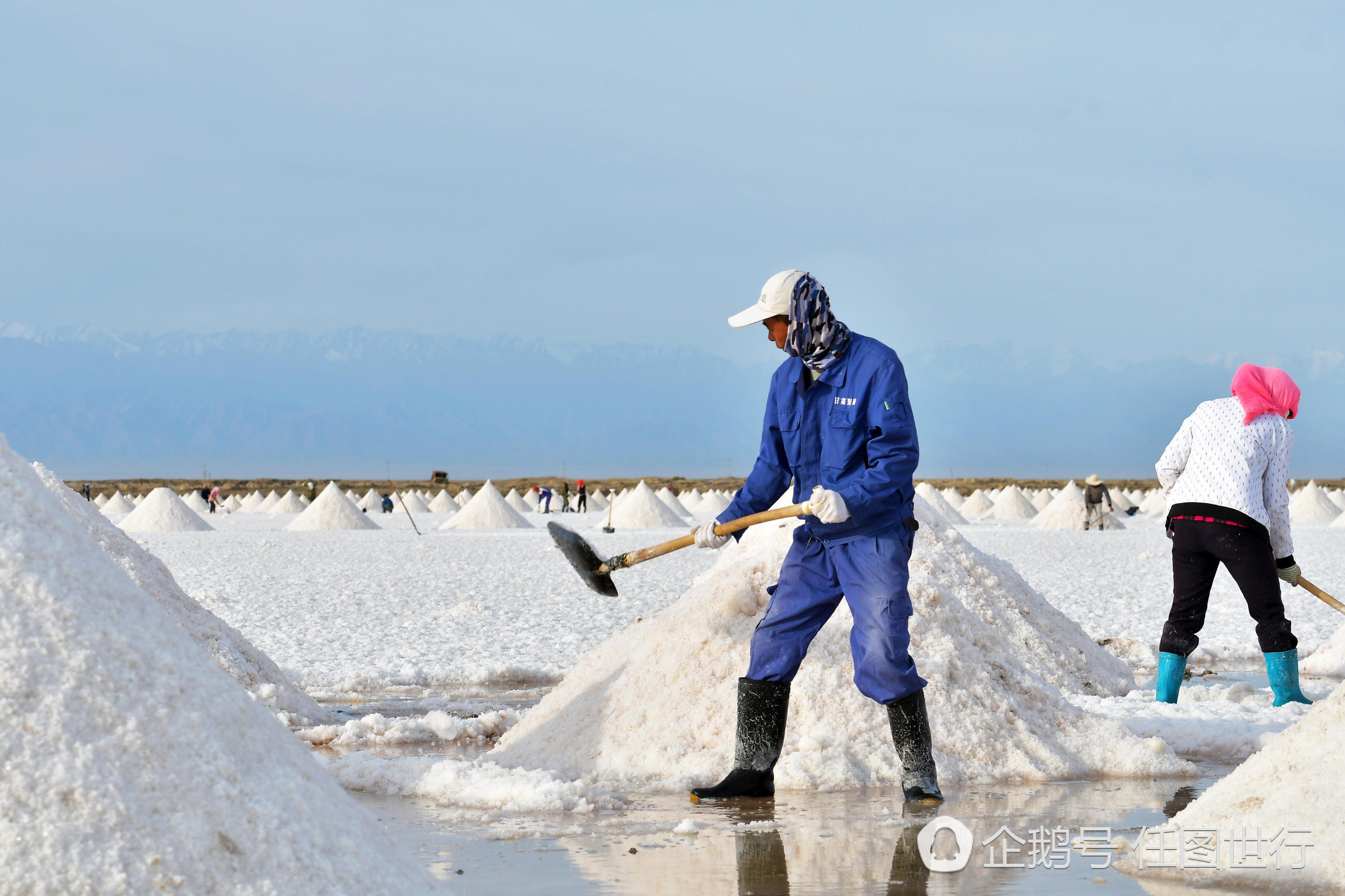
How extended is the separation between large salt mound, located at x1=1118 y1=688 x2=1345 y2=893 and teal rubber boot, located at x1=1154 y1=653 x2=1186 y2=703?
2.43 m

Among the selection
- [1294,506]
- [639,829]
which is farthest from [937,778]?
[1294,506]

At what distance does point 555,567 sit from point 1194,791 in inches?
447

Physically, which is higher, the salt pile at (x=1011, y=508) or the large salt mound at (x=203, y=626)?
the large salt mound at (x=203, y=626)

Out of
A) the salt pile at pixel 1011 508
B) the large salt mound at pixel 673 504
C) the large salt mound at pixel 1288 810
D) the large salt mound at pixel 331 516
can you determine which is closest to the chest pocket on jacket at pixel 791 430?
the large salt mound at pixel 1288 810

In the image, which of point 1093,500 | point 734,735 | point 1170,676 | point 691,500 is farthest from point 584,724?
point 691,500

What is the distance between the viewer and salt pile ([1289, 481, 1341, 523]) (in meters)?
32.4

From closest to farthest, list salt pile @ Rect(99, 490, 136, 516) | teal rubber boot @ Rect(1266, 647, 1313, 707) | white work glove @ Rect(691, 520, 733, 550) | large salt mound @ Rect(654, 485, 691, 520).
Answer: white work glove @ Rect(691, 520, 733, 550) < teal rubber boot @ Rect(1266, 647, 1313, 707) < large salt mound @ Rect(654, 485, 691, 520) < salt pile @ Rect(99, 490, 136, 516)

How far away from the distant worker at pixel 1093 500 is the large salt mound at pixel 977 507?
26.8 ft

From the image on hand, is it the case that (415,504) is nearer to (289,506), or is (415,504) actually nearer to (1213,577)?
(289,506)

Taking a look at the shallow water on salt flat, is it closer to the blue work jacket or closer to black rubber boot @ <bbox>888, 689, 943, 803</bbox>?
black rubber boot @ <bbox>888, 689, 943, 803</bbox>

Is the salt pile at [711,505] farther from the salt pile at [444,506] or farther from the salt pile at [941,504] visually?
the salt pile at [444,506]

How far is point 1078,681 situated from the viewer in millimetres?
6398

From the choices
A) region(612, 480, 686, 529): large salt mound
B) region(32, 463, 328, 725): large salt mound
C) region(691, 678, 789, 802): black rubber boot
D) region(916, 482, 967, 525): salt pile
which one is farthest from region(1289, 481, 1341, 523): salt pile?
region(691, 678, 789, 802): black rubber boot

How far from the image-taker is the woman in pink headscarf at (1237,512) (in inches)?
212
